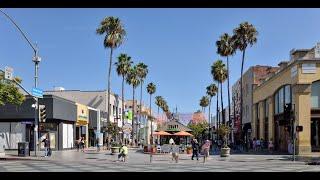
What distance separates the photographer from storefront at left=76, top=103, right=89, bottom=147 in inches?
2383

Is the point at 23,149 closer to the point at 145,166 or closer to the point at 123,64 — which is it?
the point at 145,166

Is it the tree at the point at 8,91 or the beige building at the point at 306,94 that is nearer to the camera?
the tree at the point at 8,91

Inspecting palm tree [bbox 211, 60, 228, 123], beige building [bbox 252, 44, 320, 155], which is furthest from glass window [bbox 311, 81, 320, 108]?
palm tree [bbox 211, 60, 228, 123]

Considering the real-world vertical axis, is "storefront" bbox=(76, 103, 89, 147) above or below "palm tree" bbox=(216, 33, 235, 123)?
below

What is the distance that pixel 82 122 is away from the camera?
205ft

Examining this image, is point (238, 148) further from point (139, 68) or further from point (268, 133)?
point (139, 68)

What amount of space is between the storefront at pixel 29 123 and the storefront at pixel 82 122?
7.32 metres

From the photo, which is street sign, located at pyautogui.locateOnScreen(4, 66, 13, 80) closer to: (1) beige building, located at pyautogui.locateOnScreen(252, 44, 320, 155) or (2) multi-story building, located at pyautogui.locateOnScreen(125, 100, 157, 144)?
(1) beige building, located at pyautogui.locateOnScreen(252, 44, 320, 155)

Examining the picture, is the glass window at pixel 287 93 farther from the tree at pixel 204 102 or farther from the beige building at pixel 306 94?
the tree at pixel 204 102

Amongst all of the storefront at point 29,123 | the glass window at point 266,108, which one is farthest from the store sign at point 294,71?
the storefront at point 29,123

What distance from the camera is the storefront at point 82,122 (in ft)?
199

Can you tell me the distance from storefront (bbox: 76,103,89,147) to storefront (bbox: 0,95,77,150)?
732 cm

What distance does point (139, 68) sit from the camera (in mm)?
91562
